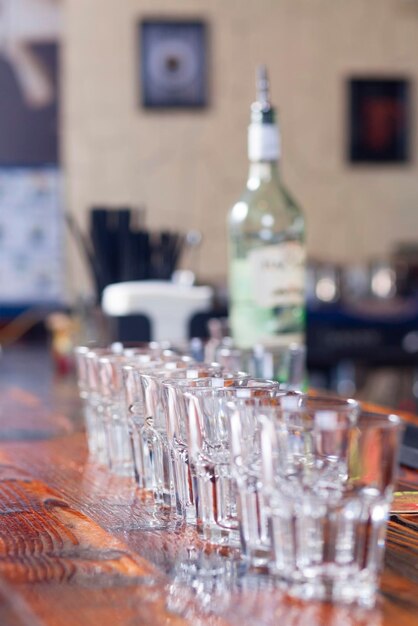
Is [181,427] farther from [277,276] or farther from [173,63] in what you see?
[173,63]

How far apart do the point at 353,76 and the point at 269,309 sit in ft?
13.5

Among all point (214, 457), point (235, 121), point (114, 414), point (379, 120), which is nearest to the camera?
point (214, 457)

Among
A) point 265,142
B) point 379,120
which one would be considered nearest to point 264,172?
point 265,142

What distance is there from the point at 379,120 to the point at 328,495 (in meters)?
4.97

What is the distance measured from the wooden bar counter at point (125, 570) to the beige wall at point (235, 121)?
164 inches

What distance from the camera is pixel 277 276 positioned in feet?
5.09

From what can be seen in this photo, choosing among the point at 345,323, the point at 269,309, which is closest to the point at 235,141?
the point at 345,323

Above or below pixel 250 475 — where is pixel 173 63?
above

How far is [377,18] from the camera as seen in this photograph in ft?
18.0

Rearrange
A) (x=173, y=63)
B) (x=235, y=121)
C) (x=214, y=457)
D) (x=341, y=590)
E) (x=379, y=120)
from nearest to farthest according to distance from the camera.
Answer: (x=341, y=590) → (x=214, y=457) → (x=173, y=63) → (x=235, y=121) → (x=379, y=120)

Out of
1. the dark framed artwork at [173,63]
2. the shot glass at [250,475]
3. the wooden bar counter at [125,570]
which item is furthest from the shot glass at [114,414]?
the dark framed artwork at [173,63]

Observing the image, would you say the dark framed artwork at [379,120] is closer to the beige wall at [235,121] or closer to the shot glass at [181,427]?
the beige wall at [235,121]

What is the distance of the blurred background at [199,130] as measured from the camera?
5.09 metres

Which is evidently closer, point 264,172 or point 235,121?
point 264,172
